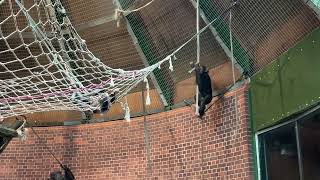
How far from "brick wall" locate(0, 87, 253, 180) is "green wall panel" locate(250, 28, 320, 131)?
1.21 feet

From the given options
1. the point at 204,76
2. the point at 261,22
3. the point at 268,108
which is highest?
the point at 261,22

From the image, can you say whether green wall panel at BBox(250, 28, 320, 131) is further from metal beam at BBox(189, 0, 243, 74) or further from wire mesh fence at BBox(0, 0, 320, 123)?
metal beam at BBox(189, 0, 243, 74)

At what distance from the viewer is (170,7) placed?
9133mm

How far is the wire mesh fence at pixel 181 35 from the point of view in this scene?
7.48m

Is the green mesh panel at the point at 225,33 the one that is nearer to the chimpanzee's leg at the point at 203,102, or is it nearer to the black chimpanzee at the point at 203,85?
the black chimpanzee at the point at 203,85

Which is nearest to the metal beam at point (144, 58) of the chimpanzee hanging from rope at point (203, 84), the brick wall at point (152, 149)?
the brick wall at point (152, 149)

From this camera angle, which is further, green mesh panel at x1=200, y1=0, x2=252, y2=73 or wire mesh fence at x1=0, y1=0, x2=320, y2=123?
green mesh panel at x1=200, y1=0, x2=252, y2=73

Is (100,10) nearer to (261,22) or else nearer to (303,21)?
(261,22)

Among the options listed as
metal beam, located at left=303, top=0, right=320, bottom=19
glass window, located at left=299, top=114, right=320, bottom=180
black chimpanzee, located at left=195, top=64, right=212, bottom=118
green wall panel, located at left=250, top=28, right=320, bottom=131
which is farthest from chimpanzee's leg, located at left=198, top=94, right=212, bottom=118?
metal beam, located at left=303, top=0, right=320, bottom=19

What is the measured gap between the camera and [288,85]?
7.11 m

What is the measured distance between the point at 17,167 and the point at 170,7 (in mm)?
4615

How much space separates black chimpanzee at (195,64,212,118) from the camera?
8.27 m

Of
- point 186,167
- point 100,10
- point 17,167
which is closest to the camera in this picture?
point 186,167

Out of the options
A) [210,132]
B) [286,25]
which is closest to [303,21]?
[286,25]
